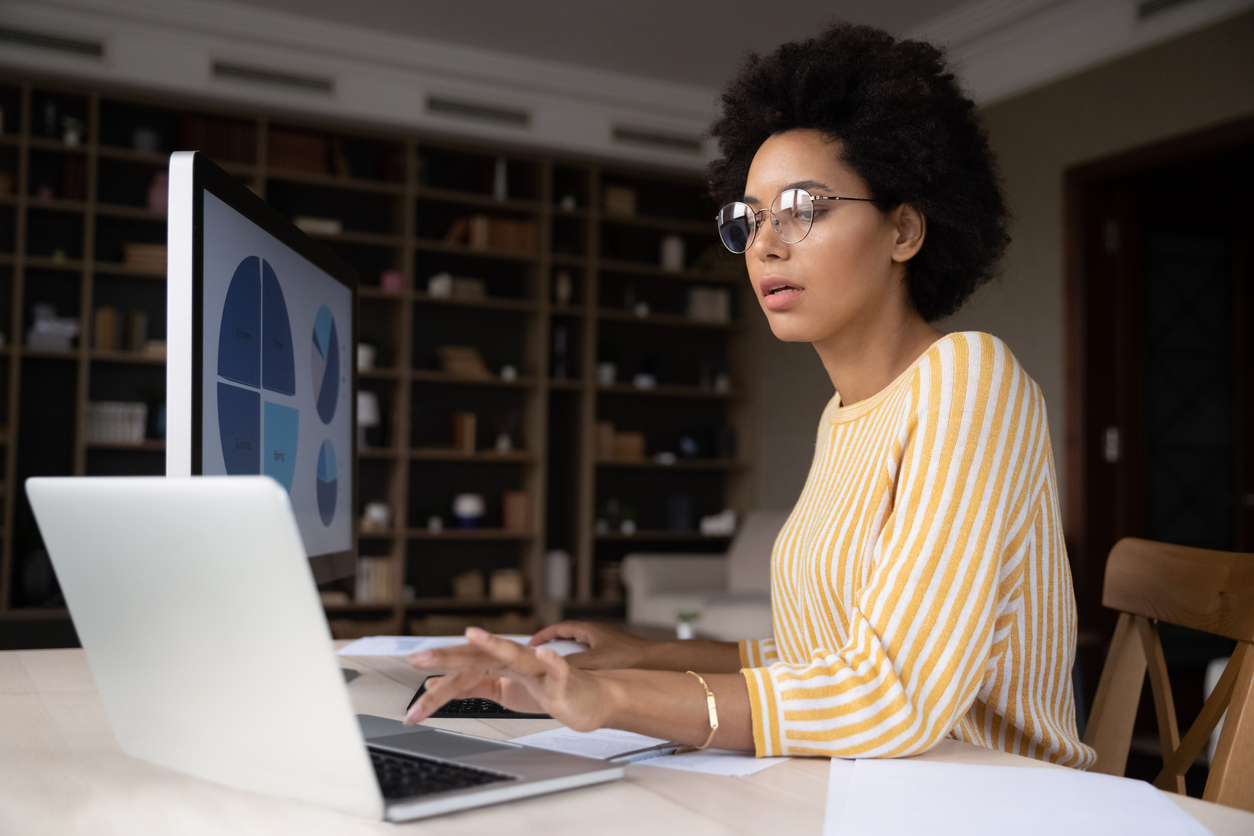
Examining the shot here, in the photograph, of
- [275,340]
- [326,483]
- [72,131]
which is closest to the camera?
[275,340]

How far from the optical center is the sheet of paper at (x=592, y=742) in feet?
2.81

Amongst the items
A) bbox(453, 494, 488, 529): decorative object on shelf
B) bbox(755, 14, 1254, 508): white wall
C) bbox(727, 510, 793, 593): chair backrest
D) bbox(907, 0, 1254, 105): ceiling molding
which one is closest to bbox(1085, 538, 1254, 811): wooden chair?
bbox(755, 14, 1254, 508): white wall

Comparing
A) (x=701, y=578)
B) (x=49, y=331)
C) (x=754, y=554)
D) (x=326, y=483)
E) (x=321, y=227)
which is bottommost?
(x=701, y=578)

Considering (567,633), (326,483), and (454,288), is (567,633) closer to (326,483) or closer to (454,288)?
(326,483)

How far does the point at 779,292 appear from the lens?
1.19 m

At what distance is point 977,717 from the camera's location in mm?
1069

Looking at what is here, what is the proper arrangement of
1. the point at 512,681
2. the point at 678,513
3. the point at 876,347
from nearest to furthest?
1. the point at 512,681
2. the point at 876,347
3. the point at 678,513

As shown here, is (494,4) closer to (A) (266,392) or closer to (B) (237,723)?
(A) (266,392)

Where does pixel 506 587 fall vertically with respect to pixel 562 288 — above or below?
below

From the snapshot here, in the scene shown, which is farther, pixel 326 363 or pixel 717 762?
pixel 326 363

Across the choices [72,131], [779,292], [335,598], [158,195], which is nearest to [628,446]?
[335,598]

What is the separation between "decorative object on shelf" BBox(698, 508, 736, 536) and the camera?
6316mm

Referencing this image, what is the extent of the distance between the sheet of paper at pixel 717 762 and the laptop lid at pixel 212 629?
0.90 feet

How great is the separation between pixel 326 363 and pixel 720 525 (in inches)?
201
